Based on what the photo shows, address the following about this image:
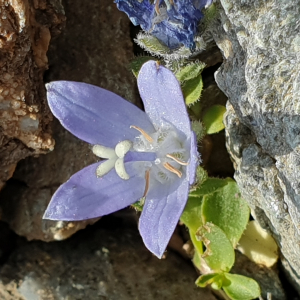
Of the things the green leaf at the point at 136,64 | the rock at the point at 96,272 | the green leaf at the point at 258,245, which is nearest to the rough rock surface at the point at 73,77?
the rock at the point at 96,272

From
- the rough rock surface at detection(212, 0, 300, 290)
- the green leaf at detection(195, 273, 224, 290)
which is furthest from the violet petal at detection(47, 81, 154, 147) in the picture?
the green leaf at detection(195, 273, 224, 290)

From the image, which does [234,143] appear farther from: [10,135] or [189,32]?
[10,135]

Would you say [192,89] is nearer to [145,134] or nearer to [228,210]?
[145,134]

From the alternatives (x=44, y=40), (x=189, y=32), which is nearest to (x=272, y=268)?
(x=189, y=32)

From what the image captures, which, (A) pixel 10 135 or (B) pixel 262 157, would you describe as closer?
(B) pixel 262 157

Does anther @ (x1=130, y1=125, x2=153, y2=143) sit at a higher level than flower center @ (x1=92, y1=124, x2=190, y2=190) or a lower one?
higher

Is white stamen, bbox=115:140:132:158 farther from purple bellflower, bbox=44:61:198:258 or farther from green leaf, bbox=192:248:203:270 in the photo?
green leaf, bbox=192:248:203:270

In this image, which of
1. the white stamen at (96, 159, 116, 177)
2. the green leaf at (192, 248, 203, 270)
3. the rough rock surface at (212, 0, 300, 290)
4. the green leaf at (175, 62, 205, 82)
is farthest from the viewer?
the green leaf at (192, 248, 203, 270)

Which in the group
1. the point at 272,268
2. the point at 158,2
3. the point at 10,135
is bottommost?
the point at 272,268

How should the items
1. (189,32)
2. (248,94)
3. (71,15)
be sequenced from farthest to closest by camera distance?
(71,15)
(189,32)
(248,94)
